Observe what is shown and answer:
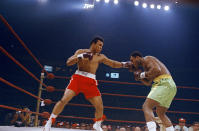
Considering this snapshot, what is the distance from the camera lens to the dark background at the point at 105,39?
919cm

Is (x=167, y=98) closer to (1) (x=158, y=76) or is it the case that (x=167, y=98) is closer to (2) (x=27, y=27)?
(1) (x=158, y=76)

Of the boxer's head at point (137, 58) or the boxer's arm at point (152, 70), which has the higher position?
the boxer's head at point (137, 58)

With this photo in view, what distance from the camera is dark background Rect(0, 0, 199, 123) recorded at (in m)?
9.19

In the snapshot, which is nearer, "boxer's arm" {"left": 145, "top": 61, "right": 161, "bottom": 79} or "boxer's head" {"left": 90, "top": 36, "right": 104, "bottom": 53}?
"boxer's arm" {"left": 145, "top": 61, "right": 161, "bottom": 79}

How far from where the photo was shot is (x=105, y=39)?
1144cm

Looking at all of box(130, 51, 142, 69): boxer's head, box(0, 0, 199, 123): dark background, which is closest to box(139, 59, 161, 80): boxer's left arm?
box(130, 51, 142, 69): boxer's head

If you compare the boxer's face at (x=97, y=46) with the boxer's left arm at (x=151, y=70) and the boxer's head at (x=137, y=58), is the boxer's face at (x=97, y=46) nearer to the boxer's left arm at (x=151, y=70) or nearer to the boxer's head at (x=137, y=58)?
the boxer's head at (x=137, y=58)

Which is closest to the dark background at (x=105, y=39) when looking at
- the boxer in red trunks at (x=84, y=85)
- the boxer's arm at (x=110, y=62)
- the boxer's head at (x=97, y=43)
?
the boxer's arm at (x=110, y=62)

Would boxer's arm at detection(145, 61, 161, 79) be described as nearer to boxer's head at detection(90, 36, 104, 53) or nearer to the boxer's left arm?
the boxer's left arm

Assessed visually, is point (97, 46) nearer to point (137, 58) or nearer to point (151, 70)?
point (137, 58)

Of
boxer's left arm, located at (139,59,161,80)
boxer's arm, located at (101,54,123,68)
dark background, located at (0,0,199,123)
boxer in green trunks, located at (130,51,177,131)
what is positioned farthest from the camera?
dark background, located at (0,0,199,123)

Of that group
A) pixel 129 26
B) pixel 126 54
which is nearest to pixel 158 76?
pixel 129 26

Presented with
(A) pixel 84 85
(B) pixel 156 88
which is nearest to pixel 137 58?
(B) pixel 156 88

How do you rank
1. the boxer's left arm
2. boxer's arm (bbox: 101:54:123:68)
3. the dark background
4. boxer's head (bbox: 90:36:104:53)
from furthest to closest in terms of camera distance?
the dark background
boxer's arm (bbox: 101:54:123:68)
boxer's head (bbox: 90:36:104:53)
the boxer's left arm
